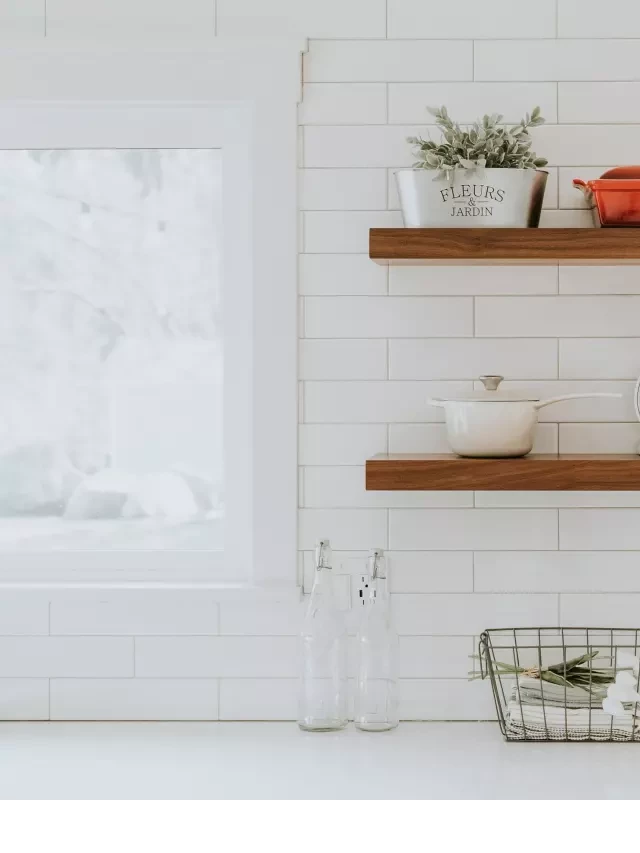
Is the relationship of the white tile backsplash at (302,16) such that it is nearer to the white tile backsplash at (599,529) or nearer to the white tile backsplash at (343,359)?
the white tile backsplash at (343,359)

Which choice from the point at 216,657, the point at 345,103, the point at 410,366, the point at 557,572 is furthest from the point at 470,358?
the point at 216,657

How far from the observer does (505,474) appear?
156 centimetres

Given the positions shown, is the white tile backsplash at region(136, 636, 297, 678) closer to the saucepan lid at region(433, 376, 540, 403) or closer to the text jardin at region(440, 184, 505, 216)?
the saucepan lid at region(433, 376, 540, 403)

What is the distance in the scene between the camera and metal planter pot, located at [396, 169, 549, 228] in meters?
1.58

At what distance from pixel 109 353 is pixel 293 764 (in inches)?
35.2

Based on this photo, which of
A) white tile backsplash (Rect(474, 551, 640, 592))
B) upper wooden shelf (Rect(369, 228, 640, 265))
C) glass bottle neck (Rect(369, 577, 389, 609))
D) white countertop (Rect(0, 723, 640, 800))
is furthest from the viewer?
white tile backsplash (Rect(474, 551, 640, 592))

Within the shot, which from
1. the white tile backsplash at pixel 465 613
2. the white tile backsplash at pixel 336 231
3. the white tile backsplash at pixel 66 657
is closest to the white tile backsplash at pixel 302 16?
the white tile backsplash at pixel 336 231

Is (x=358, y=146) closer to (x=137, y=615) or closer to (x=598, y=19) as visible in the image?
(x=598, y=19)

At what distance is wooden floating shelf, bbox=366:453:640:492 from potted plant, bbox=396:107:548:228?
425 millimetres

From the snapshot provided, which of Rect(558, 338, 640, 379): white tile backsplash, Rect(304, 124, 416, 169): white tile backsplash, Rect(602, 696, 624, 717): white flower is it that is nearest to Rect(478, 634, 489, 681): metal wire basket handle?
Rect(602, 696, 624, 717): white flower

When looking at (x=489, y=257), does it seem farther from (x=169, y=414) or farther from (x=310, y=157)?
(x=169, y=414)
